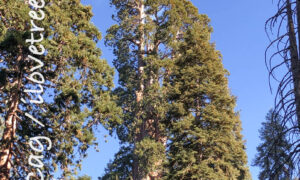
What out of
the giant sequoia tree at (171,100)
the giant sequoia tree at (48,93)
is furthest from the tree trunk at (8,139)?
the giant sequoia tree at (171,100)

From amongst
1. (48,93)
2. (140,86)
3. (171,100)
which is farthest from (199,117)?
(48,93)

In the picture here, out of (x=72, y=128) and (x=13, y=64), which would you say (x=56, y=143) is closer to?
(x=72, y=128)

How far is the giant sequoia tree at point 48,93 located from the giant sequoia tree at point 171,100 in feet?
18.6

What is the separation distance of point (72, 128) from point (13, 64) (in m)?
2.77

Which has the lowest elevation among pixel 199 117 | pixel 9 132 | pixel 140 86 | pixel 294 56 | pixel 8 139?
pixel 294 56

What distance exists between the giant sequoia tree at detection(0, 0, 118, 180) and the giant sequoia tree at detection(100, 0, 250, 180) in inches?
223

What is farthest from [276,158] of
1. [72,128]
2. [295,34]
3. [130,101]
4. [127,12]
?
[127,12]

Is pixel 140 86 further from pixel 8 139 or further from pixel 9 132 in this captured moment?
pixel 8 139

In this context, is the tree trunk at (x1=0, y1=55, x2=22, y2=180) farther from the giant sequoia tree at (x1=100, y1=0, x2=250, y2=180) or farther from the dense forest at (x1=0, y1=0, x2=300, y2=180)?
the giant sequoia tree at (x1=100, y1=0, x2=250, y2=180)

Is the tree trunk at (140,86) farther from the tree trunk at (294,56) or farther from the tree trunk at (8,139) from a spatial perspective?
the tree trunk at (294,56)

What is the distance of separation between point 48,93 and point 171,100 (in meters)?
8.23

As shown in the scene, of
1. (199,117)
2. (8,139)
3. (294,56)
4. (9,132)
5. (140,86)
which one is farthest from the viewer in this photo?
(140,86)

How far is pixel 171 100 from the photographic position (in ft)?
56.4

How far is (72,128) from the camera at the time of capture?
977 cm
